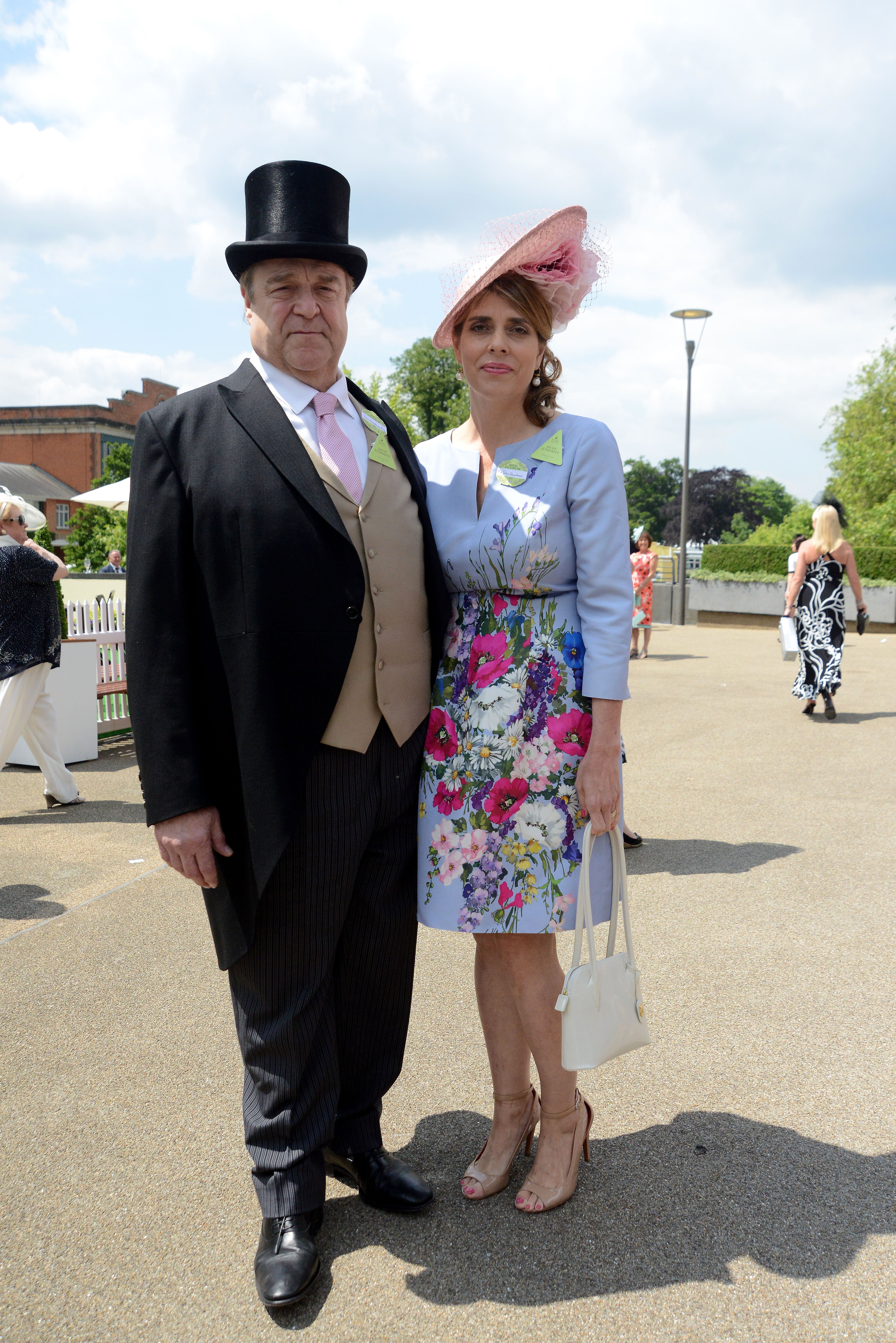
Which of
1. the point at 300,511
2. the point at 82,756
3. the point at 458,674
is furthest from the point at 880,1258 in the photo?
the point at 82,756

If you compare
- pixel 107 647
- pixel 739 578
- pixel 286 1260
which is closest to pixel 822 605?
pixel 107 647

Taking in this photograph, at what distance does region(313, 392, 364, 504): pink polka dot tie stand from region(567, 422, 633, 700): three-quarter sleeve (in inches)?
19.2

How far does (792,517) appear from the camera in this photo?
170 feet

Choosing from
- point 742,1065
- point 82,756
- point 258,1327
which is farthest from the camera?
point 82,756

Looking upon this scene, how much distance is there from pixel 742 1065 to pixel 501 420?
6.54 ft

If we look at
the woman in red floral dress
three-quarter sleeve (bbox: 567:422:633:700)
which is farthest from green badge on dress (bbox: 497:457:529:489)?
the woman in red floral dress

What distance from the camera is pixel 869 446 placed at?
34.7 meters

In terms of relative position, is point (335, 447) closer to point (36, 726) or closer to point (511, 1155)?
point (511, 1155)

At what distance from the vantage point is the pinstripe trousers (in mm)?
2248

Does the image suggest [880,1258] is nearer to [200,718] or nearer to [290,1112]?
[290,1112]

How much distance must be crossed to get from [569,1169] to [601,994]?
491mm

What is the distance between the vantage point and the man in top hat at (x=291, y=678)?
2146mm

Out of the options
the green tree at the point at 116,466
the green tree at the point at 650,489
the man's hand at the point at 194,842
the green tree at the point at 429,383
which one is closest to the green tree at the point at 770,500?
the green tree at the point at 650,489

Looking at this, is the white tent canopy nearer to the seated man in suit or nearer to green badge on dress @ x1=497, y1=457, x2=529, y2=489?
the seated man in suit
